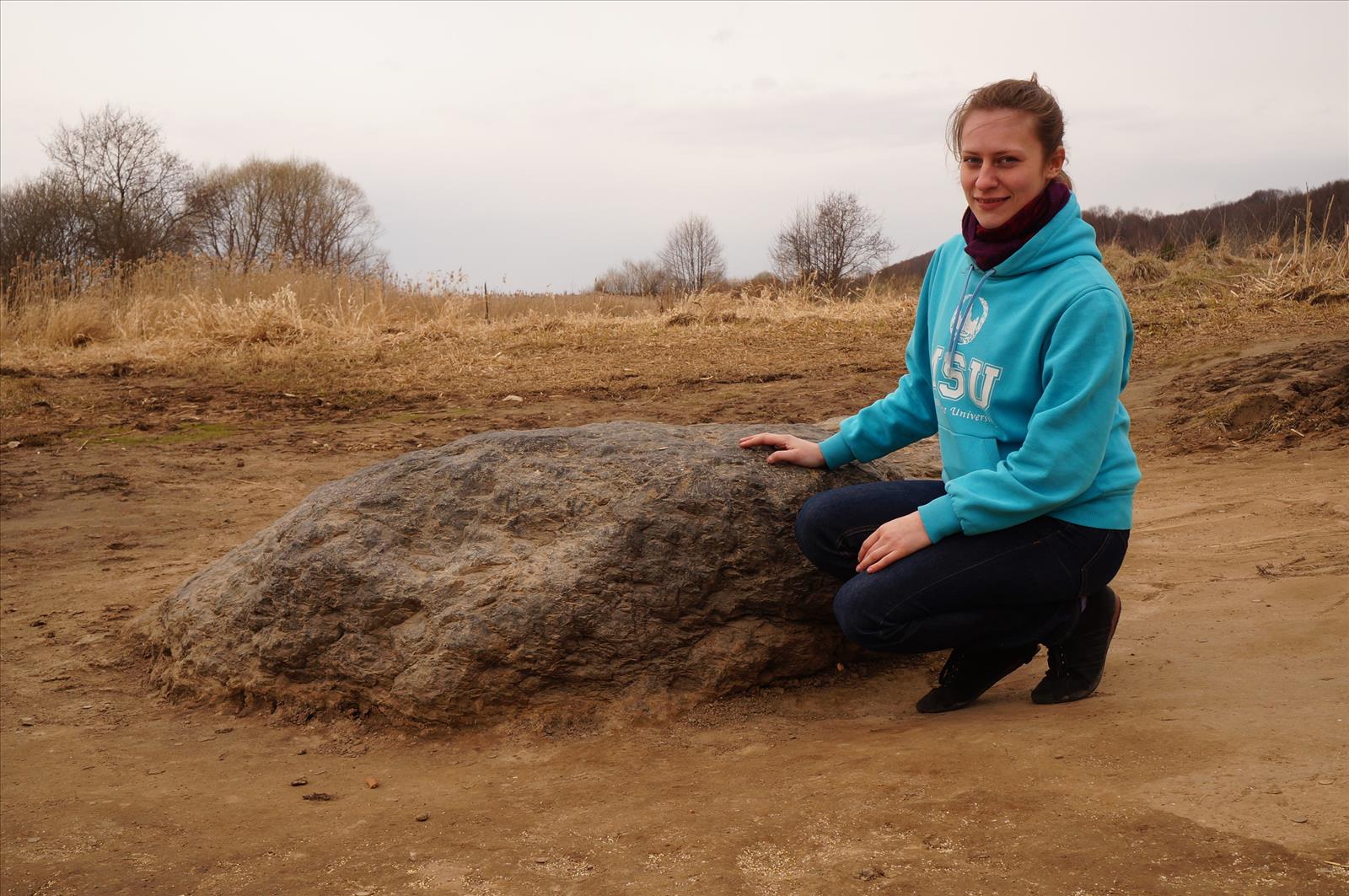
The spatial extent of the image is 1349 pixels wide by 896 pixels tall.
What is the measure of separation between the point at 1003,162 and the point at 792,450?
1135 mm

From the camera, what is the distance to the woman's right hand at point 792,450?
11.4 feet

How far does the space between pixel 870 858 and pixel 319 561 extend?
2078mm

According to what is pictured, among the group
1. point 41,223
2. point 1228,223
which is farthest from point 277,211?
point 1228,223

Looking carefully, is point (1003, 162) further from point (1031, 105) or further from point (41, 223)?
point (41, 223)

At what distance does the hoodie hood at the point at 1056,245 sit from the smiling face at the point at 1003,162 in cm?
9

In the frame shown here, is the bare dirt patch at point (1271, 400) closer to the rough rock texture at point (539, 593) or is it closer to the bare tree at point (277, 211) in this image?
the rough rock texture at point (539, 593)

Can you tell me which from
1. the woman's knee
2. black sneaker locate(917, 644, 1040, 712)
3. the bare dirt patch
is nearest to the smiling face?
the woman's knee

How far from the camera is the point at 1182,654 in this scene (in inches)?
126

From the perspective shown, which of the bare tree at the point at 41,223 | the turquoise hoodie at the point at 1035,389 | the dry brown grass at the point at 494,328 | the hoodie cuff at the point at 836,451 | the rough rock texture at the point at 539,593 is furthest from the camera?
the bare tree at the point at 41,223

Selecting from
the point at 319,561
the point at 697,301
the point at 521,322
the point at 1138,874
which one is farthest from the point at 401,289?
the point at 1138,874

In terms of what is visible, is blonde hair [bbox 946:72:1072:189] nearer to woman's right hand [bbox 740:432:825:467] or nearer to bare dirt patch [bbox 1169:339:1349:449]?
woman's right hand [bbox 740:432:825:467]

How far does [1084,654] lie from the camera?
292 centimetres

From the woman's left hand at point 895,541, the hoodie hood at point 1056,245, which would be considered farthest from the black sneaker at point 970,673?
the hoodie hood at point 1056,245

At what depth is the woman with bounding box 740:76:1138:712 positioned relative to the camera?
2.57 meters
